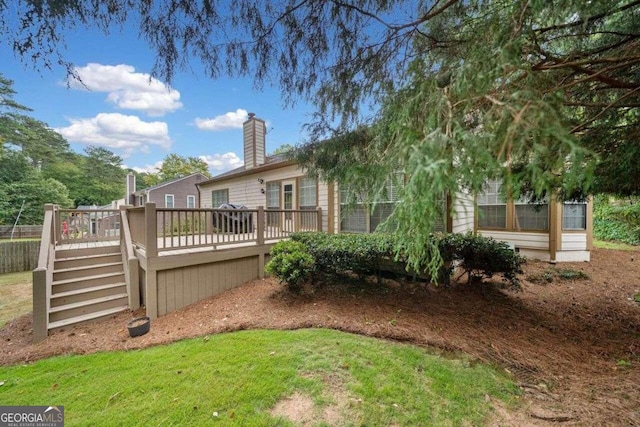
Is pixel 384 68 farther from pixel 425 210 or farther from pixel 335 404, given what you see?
pixel 335 404

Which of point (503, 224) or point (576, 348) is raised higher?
point (503, 224)

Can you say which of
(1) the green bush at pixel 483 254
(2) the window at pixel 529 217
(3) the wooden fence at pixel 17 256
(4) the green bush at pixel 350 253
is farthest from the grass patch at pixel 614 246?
(3) the wooden fence at pixel 17 256

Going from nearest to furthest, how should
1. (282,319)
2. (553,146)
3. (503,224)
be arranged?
(553,146), (282,319), (503,224)

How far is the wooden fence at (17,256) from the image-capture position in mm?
9742

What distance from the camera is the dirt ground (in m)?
2.51

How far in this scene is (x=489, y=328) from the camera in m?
3.98

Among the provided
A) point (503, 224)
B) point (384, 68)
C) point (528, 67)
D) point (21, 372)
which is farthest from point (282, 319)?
point (503, 224)

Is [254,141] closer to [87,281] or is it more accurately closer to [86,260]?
[86,260]

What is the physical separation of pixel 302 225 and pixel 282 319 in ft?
12.5

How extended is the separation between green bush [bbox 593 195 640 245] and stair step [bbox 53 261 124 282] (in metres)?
14.6

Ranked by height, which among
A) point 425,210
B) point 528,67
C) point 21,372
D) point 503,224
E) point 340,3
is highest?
point 340,3

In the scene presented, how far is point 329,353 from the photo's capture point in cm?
292

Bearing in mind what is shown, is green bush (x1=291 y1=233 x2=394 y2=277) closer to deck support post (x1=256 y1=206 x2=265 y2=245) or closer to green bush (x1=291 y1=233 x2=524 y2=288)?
green bush (x1=291 y1=233 x2=524 y2=288)

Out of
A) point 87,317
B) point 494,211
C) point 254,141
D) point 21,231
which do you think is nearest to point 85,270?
point 87,317
